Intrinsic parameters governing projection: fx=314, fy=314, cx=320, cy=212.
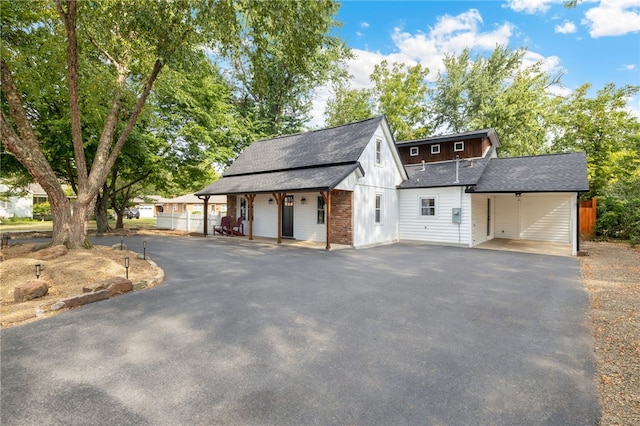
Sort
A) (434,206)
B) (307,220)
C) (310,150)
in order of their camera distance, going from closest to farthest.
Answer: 1. (434,206)
2. (307,220)
3. (310,150)

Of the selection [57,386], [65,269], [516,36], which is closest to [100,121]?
[65,269]

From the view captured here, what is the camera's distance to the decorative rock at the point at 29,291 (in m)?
5.43

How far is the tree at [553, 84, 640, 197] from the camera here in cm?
2055

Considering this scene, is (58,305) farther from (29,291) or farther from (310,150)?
(310,150)

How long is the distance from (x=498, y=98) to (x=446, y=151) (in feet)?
41.6

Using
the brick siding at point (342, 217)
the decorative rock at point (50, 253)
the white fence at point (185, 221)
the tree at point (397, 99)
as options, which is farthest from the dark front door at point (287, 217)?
the tree at point (397, 99)

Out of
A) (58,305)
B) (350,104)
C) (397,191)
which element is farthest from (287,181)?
(350,104)

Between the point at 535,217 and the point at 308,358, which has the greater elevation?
the point at 535,217

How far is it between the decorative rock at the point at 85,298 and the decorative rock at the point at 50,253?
363 centimetres

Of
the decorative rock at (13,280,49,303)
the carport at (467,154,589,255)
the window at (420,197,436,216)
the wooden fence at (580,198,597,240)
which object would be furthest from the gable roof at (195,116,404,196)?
the wooden fence at (580,198,597,240)

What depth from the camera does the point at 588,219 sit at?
16938mm

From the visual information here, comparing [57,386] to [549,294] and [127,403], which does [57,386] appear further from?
[549,294]

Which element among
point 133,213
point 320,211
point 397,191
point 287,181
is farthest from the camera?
point 133,213

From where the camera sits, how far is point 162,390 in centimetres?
293
